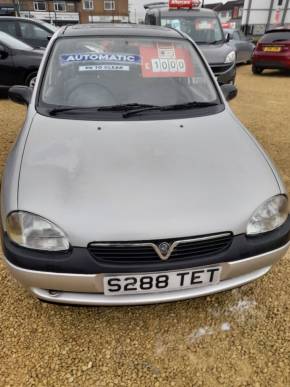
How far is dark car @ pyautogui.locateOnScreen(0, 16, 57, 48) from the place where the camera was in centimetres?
837

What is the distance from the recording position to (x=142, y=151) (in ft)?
6.70

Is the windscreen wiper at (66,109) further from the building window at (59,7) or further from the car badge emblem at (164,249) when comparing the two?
the building window at (59,7)

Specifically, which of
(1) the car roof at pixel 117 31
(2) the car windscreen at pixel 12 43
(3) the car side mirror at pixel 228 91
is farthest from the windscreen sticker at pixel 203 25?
(3) the car side mirror at pixel 228 91

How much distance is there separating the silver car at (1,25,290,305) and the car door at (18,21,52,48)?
7.24 meters

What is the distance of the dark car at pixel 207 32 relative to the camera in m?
6.79

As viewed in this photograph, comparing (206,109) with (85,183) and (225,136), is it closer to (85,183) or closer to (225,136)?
(225,136)

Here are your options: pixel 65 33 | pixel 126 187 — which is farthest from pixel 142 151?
pixel 65 33

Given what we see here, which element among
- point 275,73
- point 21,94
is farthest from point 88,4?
point 21,94

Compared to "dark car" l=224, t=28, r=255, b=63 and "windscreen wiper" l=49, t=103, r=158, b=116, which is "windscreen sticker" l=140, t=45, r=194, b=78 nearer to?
"windscreen wiper" l=49, t=103, r=158, b=116

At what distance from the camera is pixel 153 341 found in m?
1.87

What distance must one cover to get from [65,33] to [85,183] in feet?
5.81

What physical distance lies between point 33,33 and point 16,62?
3.19 m

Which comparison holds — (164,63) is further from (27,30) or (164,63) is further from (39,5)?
(39,5)

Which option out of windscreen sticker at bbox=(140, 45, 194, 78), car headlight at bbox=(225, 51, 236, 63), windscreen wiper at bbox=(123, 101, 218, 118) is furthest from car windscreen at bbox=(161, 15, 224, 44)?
windscreen wiper at bbox=(123, 101, 218, 118)
